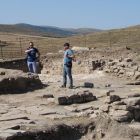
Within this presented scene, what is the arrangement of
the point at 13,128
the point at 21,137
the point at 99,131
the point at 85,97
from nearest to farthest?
the point at 21,137, the point at 13,128, the point at 99,131, the point at 85,97

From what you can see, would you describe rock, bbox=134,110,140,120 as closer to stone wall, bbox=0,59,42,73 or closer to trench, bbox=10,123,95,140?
trench, bbox=10,123,95,140

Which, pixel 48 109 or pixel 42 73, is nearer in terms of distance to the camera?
pixel 48 109

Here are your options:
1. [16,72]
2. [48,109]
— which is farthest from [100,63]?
[48,109]

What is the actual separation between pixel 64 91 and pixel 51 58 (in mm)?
11216

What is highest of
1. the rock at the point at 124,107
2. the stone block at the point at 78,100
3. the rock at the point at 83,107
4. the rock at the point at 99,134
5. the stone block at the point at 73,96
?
the stone block at the point at 73,96

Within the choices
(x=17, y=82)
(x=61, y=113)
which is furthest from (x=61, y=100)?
(x=17, y=82)

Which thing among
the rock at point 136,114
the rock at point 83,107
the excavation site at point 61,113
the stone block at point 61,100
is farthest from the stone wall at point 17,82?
the rock at point 136,114

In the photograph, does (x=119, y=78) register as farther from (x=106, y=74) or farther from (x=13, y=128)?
(x=13, y=128)

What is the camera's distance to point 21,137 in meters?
4.43

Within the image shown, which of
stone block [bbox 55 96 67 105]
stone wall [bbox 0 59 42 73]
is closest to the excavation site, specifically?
stone block [bbox 55 96 67 105]

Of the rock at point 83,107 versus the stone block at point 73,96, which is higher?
the stone block at point 73,96

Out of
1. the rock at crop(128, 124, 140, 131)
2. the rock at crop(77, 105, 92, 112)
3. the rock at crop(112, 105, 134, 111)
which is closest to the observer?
the rock at crop(128, 124, 140, 131)

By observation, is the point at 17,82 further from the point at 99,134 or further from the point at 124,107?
the point at 99,134

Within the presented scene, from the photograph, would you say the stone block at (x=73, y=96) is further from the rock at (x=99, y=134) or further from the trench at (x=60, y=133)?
the rock at (x=99, y=134)
